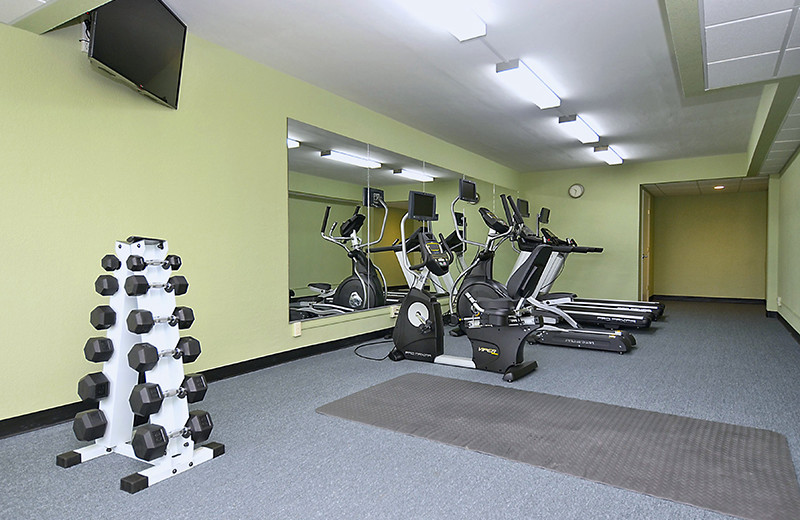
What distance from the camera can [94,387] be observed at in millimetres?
2279

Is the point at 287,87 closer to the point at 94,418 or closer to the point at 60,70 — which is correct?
the point at 60,70

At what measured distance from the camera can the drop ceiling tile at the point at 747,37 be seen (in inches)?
99.5

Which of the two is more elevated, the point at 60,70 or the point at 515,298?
the point at 60,70

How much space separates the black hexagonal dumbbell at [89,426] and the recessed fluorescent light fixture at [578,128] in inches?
214

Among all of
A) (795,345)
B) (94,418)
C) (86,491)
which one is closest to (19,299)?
(94,418)

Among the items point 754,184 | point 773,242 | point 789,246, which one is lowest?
point 789,246

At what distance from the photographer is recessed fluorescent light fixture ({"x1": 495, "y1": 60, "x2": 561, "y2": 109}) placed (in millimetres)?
4008

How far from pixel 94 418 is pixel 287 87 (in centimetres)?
321

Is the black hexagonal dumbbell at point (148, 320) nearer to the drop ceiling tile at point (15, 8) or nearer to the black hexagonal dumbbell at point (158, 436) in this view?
the black hexagonal dumbbell at point (158, 436)

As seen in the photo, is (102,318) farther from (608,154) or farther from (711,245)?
(711,245)

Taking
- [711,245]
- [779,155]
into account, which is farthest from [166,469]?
[711,245]

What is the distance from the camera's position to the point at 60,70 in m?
2.83

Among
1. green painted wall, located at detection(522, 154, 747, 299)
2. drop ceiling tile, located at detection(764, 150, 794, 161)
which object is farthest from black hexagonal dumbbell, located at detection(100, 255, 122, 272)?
green painted wall, located at detection(522, 154, 747, 299)

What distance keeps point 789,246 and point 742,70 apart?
4.20 metres
